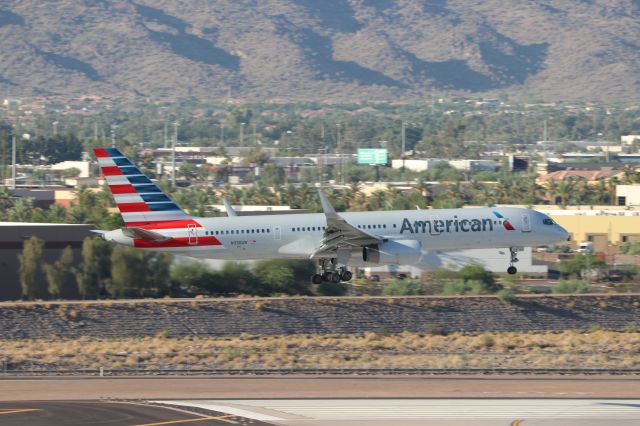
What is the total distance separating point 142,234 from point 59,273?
1330cm

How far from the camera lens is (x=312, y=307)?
259 feet

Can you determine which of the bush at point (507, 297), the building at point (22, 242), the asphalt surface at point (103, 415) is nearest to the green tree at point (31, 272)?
the building at point (22, 242)

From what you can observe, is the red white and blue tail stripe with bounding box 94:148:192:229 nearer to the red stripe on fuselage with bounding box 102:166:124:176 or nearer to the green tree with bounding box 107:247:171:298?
the red stripe on fuselage with bounding box 102:166:124:176

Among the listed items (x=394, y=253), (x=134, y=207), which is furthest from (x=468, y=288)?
(x=134, y=207)

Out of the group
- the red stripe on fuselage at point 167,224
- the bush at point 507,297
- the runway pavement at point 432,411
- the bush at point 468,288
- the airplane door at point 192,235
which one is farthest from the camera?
the bush at point 468,288

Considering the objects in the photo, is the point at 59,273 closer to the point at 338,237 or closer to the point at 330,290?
the point at 330,290

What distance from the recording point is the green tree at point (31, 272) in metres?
80.9

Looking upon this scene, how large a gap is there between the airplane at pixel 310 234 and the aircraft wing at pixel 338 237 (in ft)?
0.16

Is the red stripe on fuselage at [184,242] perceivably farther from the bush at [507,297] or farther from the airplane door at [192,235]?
the bush at [507,297]

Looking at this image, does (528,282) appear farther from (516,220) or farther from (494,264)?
(516,220)

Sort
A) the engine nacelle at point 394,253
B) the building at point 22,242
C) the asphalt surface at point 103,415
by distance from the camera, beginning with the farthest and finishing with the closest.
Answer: the building at point 22,242, the engine nacelle at point 394,253, the asphalt surface at point 103,415

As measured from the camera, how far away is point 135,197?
72250 mm

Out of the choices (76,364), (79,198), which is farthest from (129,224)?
(79,198)

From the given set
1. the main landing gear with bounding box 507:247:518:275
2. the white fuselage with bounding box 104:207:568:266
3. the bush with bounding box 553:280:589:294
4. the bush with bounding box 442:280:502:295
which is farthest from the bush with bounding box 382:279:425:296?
the white fuselage with bounding box 104:207:568:266
